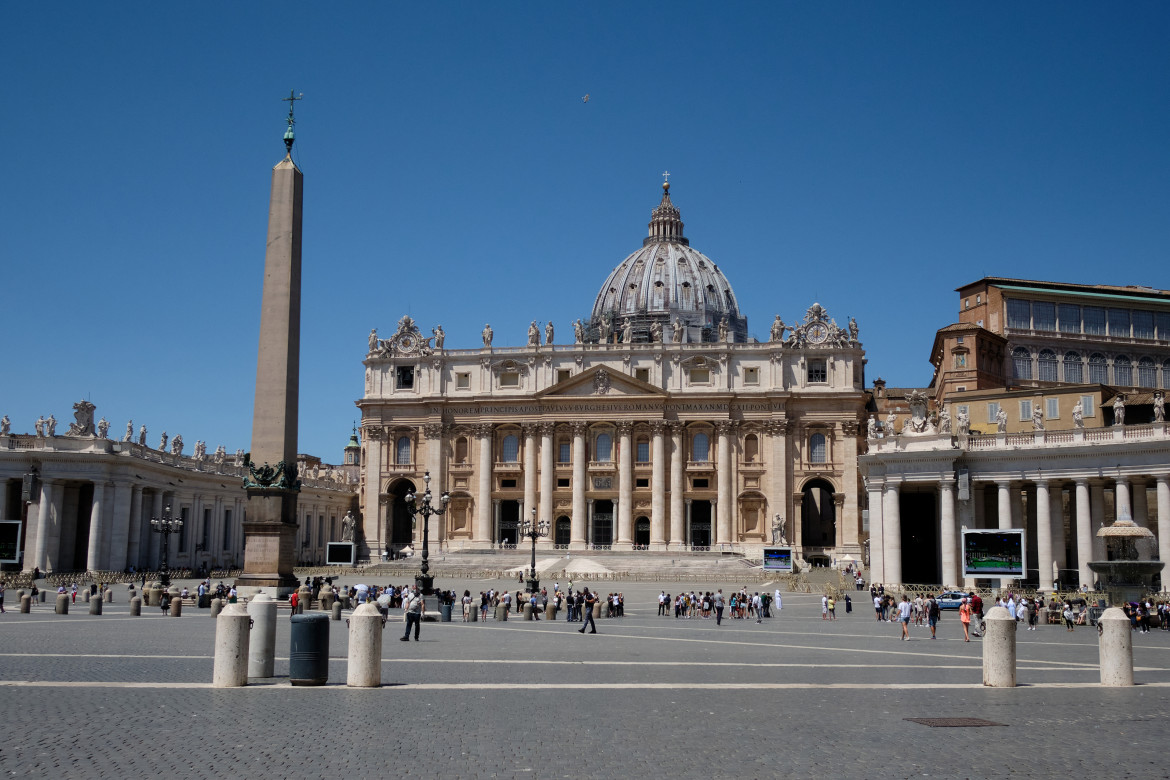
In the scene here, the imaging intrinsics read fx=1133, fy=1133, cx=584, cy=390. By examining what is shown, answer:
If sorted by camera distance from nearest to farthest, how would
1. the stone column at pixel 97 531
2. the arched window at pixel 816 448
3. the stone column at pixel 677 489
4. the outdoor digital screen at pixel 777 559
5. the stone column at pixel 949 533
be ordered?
the stone column at pixel 949 533 < the stone column at pixel 97 531 < the outdoor digital screen at pixel 777 559 < the stone column at pixel 677 489 < the arched window at pixel 816 448

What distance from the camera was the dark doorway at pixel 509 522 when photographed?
89.4 metres

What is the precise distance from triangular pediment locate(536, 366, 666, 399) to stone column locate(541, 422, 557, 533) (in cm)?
272

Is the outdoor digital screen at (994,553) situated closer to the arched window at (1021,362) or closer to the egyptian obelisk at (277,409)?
the egyptian obelisk at (277,409)

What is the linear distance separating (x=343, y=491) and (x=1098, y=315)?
192 ft

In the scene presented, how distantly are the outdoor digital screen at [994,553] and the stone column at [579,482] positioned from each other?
48246 mm

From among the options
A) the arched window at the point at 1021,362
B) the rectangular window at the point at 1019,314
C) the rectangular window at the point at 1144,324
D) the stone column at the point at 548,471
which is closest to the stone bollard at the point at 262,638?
the arched window at the point at 1021,362

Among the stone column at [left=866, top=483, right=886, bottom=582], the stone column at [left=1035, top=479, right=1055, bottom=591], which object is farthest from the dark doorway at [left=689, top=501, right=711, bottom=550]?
the stone column at [left=1035, top=479, right=1055, bottom=591]

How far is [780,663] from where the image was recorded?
779 inches

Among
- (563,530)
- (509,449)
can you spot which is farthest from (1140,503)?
(509,449)

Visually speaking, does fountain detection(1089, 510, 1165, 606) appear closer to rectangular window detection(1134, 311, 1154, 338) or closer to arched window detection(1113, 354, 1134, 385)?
arched window detection(1113, 354, 1134, 385)

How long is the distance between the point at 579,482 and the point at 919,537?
37284 millimetres

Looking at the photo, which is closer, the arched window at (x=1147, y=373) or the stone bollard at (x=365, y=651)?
A: the stone bollard at (x=365, y=651)

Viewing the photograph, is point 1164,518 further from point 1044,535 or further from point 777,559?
point 777,559

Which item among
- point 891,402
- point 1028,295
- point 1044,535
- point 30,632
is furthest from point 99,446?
point 891,402
